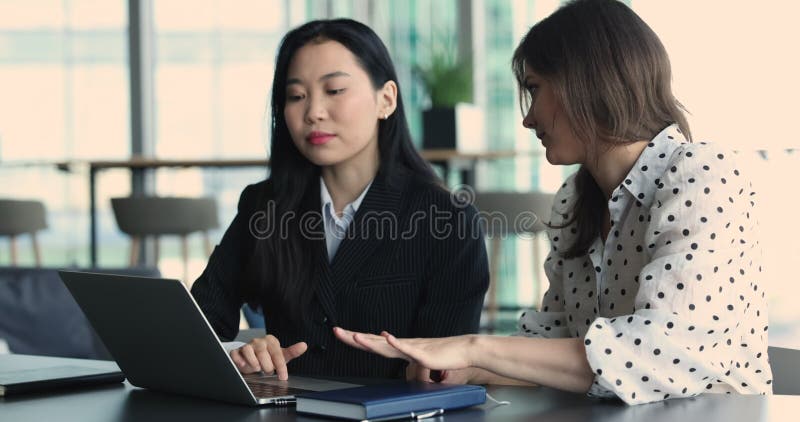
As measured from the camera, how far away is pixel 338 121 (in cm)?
180

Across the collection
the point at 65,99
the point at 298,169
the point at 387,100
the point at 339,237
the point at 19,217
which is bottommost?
the point at 19,217

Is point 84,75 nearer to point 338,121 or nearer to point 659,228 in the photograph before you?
point 338,121

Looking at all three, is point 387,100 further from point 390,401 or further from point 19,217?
point 19,217

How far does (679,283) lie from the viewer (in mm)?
1126

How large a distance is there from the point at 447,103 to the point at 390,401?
4.15m

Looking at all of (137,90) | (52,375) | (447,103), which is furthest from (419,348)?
(137,90)

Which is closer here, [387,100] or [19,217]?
[387,100]

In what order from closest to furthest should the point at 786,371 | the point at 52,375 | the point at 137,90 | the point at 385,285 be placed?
the point at 52,375
the point at 786,371
the point at 385,285
the point at 137,90

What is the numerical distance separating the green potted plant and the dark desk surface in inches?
153

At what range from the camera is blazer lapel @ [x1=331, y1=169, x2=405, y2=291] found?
1.78 m

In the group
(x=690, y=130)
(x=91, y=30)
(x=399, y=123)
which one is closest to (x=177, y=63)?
(x=91, y=30)

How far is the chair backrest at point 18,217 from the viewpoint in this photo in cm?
519

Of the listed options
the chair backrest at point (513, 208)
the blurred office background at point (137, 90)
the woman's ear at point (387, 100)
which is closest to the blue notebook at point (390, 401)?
the woman's ear at point (387, 100)

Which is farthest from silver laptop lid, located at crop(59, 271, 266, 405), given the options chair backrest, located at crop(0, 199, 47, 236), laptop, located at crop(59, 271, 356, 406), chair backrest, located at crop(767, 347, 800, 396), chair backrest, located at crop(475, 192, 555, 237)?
chair backrest, located at crop(0, 199, 47, 236)
